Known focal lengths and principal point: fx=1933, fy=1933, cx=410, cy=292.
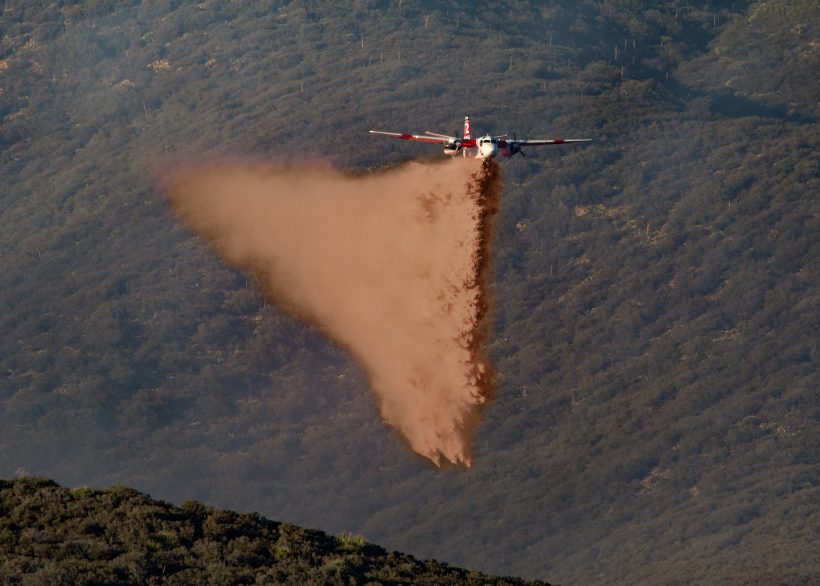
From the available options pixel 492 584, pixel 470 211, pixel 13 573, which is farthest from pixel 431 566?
pixel 470 211

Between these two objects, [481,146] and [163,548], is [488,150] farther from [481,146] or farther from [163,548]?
[163,548]

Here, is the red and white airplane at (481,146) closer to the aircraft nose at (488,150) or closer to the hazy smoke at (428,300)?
the aircraft nose at (488,150)

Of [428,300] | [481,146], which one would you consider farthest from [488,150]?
[428,300]

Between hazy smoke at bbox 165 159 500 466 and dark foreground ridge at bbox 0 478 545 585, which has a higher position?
hazy smoke at bbox 165 159 500 466

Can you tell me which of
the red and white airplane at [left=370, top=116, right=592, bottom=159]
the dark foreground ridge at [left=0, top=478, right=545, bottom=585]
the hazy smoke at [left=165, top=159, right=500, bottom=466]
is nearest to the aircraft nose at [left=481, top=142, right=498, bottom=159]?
the red and white airplane at [left=370, top=116, right=592, bottom=159]

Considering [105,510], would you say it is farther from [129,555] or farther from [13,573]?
[13,573]

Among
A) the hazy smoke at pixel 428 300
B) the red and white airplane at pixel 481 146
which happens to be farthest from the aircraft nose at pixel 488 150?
the hazy smoke at pixel 428 300

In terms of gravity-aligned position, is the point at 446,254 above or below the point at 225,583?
above

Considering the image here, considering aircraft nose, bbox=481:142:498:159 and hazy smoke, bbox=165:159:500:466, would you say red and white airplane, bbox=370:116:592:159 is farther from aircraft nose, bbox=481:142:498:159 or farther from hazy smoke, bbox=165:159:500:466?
hazy smoke, bbox=165:159:500:466
